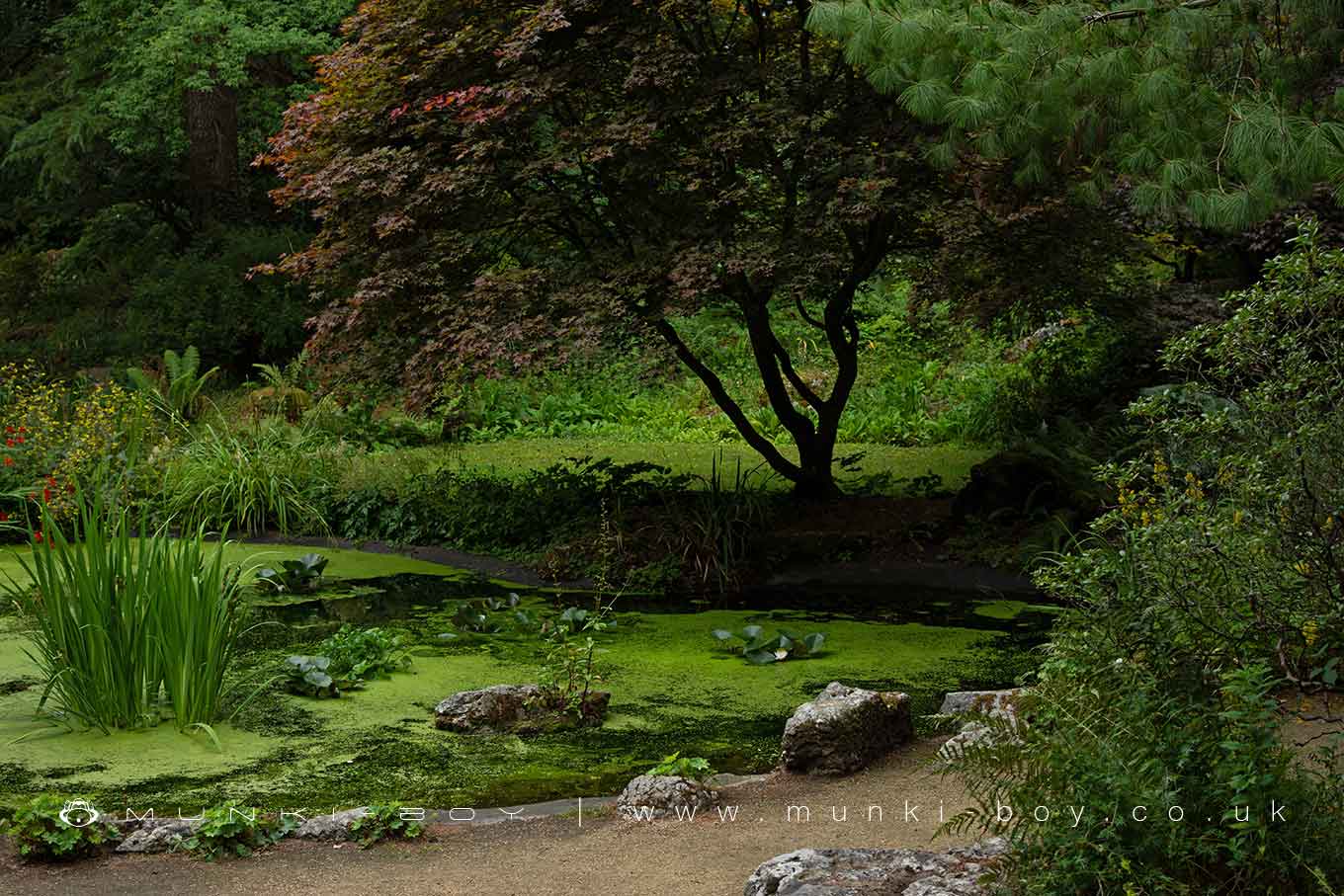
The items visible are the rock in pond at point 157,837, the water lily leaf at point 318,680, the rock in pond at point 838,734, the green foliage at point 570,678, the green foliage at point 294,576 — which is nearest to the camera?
the rock in pond at point 157,837

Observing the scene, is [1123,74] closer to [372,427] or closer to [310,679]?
[310,679]

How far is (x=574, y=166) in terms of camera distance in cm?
928

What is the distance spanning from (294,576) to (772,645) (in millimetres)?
3446


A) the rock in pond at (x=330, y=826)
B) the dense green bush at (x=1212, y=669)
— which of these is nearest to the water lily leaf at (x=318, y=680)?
the rock in pond at (x=330, y=826)

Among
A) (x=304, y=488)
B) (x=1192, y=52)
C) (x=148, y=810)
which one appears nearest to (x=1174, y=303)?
(x=1192, y=52)

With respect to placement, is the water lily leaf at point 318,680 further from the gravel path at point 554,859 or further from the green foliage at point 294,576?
the green foliage at point 294,576

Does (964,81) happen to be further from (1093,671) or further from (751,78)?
(1093,671)

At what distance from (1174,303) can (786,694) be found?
6149 mm

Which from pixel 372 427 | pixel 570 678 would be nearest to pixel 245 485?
pixel 372 427

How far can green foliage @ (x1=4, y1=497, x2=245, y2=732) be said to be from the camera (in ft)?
18.0

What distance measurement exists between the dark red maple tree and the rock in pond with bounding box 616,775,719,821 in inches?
154

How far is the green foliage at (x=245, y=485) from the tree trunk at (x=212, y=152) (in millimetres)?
7122

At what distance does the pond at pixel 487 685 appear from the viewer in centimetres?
521

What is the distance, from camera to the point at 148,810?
191 inches
